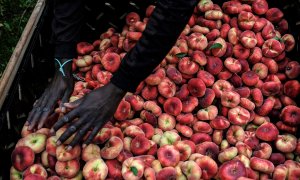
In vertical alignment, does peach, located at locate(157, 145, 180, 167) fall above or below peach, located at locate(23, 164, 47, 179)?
above

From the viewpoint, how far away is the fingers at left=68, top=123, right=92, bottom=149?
5.71ft

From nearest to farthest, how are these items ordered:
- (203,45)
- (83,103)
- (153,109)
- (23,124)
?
(83,103) → (23,124) → (153,109) → (203,45)

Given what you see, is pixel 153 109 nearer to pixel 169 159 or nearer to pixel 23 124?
pixel 169 159

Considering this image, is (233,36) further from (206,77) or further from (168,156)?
(168,156)

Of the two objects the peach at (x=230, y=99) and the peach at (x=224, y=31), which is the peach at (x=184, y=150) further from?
the peach at (x=224, y=31)

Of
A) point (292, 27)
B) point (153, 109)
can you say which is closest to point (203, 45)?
point (153, 109)

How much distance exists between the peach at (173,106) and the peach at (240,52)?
530 mm

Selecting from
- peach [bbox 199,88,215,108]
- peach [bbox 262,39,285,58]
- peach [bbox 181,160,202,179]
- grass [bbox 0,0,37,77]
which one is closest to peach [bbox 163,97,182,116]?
peach [bbox 199,88,215,108]

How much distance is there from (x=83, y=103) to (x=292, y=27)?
160 centimetres

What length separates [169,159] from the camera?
197cm

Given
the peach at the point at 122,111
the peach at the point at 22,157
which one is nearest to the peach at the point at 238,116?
the peach at the point at 122,111

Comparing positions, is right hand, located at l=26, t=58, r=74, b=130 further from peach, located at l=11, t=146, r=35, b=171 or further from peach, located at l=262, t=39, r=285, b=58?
peach, located at l=262, t=39, r=285, b=58

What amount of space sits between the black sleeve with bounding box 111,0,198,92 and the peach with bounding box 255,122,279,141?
87cm

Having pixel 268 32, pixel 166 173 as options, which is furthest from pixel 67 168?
pixel 268 32
